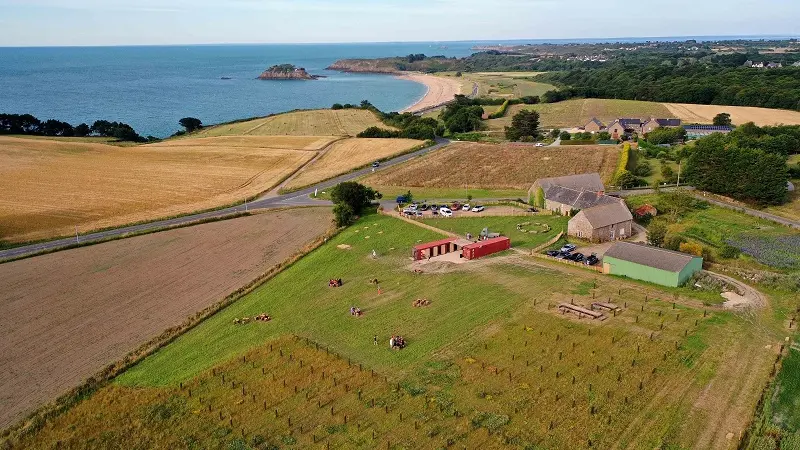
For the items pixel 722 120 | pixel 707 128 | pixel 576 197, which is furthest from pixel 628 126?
pixel 576 197

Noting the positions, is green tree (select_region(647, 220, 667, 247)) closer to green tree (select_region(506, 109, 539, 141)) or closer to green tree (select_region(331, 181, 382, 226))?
green tree (select_region(331, 181, 382, 226))

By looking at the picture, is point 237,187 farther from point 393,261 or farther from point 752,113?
point 752,113

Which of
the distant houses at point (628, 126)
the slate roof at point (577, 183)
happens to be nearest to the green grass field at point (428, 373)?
the slate roof at point (577, 183)

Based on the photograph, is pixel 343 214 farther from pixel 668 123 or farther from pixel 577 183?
pixel 668 123

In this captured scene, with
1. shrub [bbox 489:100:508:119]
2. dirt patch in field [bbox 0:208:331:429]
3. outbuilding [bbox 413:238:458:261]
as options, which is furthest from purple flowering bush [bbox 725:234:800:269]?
shrub [bbox 489:100:508:119]

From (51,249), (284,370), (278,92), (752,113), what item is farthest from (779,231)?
(278,92)
